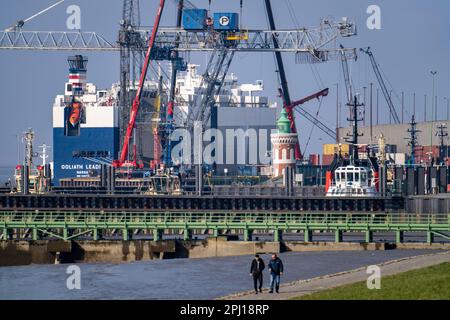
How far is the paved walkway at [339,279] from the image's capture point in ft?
172

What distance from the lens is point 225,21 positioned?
154 meters

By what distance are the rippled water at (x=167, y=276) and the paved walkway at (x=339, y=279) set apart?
2772 mm

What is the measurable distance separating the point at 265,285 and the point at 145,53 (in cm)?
10657

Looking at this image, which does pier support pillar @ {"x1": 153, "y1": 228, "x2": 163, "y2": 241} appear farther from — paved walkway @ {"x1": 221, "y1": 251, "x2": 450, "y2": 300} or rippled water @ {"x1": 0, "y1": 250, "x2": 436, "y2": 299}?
paved walkway @ {"x1": 221, "y1": 251, "x2": 450, "y2": 300}

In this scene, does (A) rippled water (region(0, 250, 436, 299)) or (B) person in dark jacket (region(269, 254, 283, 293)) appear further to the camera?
(A) rippled water (region(0, 250, 436, 299))

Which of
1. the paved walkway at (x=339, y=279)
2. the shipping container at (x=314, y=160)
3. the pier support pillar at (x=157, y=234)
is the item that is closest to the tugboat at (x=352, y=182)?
the pier support pillar at (x=157, y=234)

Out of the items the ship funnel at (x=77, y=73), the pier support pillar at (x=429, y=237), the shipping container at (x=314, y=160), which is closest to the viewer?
the pier support pillar at (x=429, y=237)

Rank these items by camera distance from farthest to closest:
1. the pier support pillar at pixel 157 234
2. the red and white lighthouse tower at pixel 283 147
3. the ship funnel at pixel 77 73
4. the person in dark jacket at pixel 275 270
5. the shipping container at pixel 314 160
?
the ship funnel at pixel 77 73 < the shipping container at pixel 314 160 < the red and white lighthouse tower at pixel 283 147 < the pier support pillar at pixel 157 234 < the person in dark jacket at pixel 275 270

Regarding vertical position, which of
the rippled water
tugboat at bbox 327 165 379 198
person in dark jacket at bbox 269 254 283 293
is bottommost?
the rippled water

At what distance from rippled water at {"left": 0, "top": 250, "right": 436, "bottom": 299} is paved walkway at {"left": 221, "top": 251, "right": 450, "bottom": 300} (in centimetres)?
277

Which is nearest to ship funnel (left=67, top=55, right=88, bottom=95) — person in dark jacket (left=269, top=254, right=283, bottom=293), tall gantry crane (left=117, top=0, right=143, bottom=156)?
tall gantry crane (left=117, top=0, right=143, bottom=156)

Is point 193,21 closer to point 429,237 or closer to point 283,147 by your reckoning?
point 283,147

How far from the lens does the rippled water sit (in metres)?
60.7

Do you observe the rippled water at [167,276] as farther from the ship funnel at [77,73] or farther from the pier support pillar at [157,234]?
the ship funnel at [77,73]
